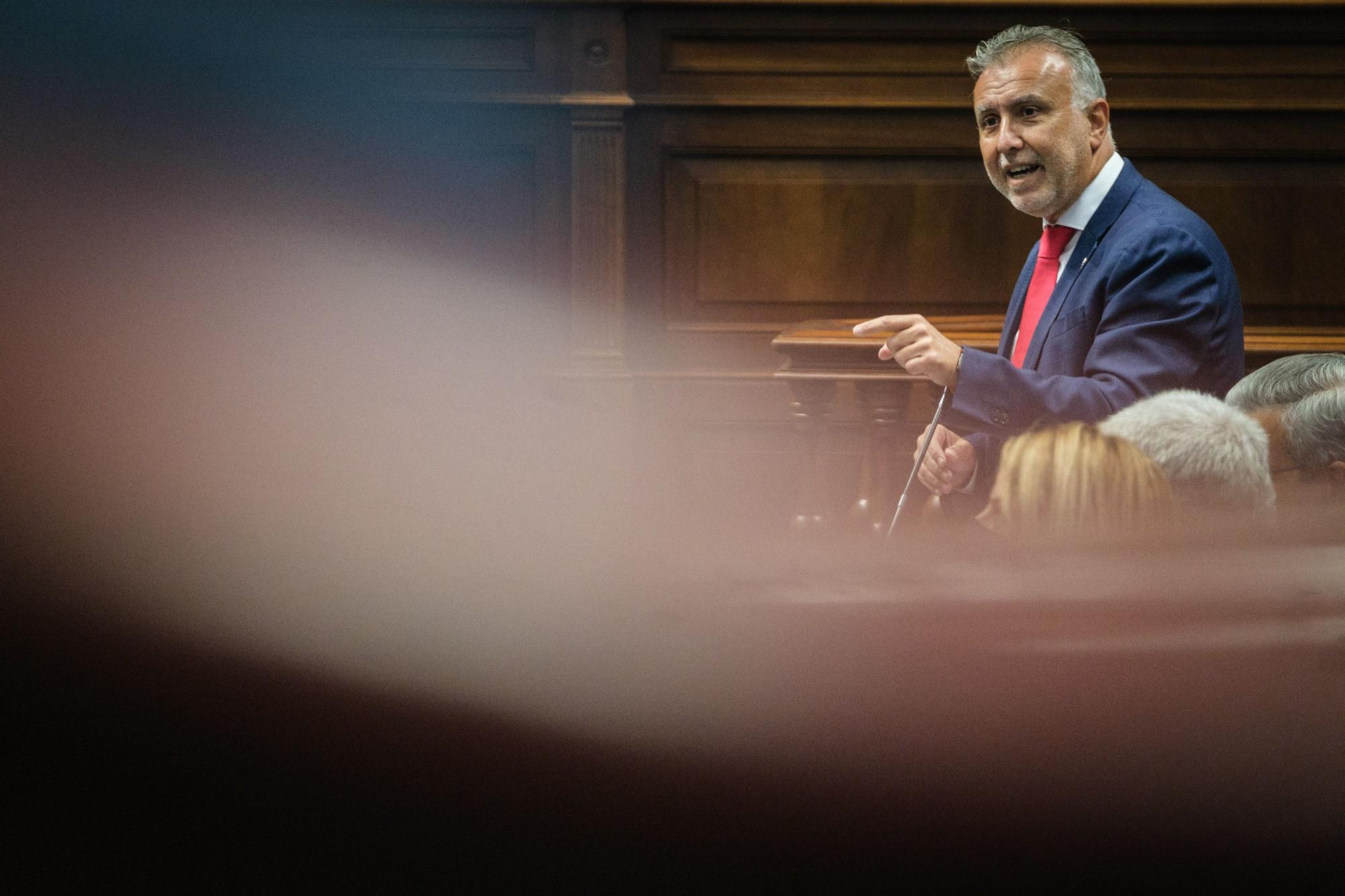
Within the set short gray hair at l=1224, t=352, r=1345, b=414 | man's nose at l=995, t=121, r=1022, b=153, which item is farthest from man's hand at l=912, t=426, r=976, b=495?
short gray hair at l=1224, t=352, r=1345, b=414

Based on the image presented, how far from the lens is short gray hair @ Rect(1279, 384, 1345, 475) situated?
98cm

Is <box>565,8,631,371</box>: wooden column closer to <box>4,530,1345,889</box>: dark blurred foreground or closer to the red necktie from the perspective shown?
the red necktie

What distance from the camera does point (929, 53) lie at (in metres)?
2.92

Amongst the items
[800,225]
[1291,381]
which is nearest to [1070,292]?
[1291,381]

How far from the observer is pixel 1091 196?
154 centimetres

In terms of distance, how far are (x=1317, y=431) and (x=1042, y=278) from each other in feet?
2.13

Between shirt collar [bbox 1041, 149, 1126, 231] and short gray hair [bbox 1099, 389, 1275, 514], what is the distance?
34.3 inches

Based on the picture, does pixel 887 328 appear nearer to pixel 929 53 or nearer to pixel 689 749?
pixel 689 749

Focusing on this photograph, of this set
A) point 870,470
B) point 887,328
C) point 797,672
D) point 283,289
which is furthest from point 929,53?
point 797,672

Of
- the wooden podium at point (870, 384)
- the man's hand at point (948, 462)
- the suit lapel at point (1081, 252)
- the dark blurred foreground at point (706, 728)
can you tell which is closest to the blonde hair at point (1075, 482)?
the dark blurred foreground at point (706, 728)

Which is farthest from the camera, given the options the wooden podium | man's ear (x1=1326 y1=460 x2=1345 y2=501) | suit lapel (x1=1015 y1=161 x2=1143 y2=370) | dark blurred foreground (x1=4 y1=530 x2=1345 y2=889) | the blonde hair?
the wooden podium

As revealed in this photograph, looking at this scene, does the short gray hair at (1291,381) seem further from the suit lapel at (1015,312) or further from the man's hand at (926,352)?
the suit lapel at (1015,312)

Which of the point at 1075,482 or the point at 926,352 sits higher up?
the point at 926,352

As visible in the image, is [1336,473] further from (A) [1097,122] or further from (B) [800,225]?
(B) [800,225]
